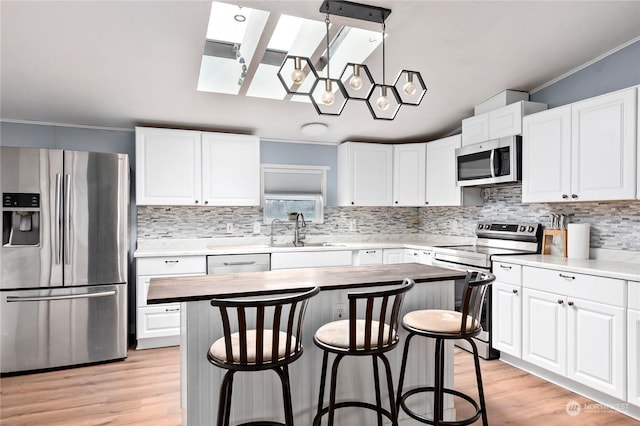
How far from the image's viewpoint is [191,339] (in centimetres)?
183

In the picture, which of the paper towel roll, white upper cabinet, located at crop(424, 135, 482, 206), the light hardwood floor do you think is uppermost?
white upper cabinet, located at crop(424, 135, 482, 206)

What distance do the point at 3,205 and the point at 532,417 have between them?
4.14 meters

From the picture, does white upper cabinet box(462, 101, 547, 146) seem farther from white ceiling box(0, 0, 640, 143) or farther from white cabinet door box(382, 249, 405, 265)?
white cabinet door box(382, 249, 405, 265)

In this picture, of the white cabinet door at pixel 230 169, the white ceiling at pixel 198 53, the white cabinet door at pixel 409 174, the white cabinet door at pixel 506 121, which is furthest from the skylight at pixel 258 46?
the white cabinet door at pixel 409 174

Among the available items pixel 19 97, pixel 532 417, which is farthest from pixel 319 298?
pixel 19 97

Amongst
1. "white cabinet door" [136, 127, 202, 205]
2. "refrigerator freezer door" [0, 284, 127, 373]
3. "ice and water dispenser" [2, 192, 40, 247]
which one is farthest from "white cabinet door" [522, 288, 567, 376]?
"ice and water dispenser" [2, 192, 40, 247]

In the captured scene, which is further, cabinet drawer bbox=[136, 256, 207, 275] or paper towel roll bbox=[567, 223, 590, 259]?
cabinet drawer bbox=[136, 256, 207, 275]

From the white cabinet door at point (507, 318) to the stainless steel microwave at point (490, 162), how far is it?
1001 mm

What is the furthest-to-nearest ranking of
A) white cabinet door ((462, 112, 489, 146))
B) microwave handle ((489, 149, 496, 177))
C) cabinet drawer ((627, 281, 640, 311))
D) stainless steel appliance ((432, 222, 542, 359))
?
1. white cabinet door ((462, 112, 489, 146))
2. microwave handle ((489, 149, 496, 177))
3. stainless steel appliance ((432, 222, 542, 359))
4. cabinet drawer ((627, 281, 640, 311))

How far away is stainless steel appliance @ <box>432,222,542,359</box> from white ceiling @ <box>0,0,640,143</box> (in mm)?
1327

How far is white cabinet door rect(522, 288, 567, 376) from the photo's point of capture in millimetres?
2691

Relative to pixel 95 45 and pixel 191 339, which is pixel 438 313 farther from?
pixel 95 45

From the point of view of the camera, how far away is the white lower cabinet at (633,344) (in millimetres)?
2258

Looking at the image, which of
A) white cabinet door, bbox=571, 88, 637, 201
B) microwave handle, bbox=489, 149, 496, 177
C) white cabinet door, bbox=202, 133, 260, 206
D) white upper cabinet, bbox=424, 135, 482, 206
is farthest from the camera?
white upper cabinet, bbox=424, 135, 482, 206
